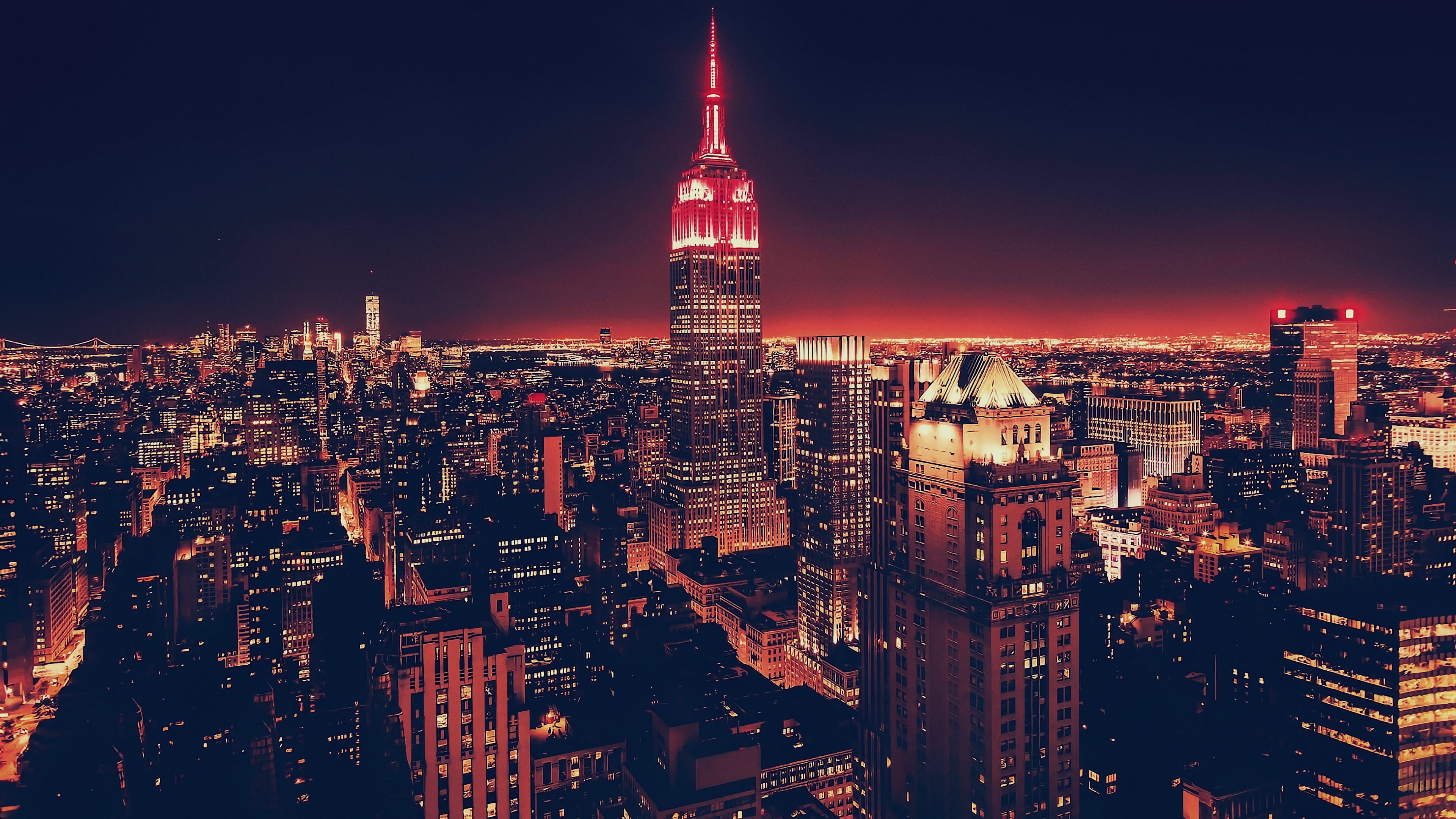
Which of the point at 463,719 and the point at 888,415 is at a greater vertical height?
the point at 888,415

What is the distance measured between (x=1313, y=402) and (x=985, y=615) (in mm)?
63127

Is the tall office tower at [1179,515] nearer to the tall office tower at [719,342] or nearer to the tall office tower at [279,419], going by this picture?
the tall office tower at [719,342]

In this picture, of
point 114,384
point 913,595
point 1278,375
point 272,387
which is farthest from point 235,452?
point 1278,375

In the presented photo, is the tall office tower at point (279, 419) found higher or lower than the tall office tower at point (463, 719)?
higher

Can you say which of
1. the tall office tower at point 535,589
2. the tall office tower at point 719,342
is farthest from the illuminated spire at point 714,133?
the tall office tower at point 535,589

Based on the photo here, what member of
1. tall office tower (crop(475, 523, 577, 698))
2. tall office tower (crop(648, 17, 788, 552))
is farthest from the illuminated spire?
tall office tower (crop(475, 523, 577, 698))

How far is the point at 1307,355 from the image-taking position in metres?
69.1

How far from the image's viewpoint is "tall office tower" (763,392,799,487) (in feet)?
268

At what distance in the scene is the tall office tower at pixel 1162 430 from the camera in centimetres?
8150

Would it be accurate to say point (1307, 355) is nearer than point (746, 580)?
No

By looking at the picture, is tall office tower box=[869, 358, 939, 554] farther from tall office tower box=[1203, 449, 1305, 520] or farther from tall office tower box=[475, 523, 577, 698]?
tall office tower box=[1203, 449, 1305, 520]

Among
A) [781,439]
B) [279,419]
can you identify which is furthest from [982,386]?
[279,419]

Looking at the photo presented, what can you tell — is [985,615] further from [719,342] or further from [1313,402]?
[1313,402]

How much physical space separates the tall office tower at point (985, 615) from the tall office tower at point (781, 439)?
56.3 metres
